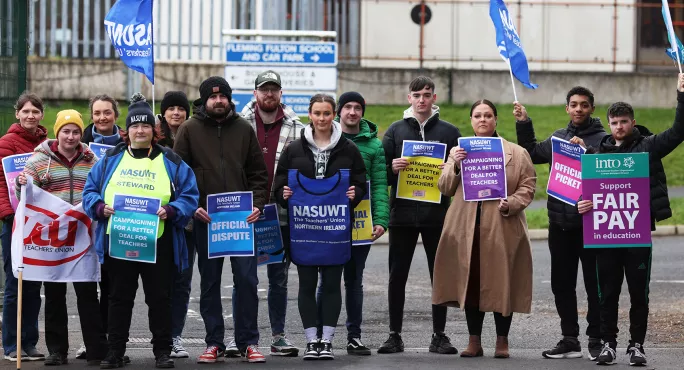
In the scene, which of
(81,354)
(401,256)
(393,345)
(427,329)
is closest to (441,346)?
(393,345)

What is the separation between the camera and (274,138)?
1098 cm

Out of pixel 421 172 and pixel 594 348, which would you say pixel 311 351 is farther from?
pixel 594 348

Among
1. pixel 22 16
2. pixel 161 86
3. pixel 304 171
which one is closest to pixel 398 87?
pixel 161 86

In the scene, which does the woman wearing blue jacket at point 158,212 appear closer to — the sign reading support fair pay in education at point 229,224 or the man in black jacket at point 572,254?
the sign reading support fair pay in education at point 229,224

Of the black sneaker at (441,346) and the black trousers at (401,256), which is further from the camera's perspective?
the black trousers at (401,256)

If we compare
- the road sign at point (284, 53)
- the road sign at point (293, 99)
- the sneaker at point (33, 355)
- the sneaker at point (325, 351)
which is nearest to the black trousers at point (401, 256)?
the sneaker at point (325, 351)

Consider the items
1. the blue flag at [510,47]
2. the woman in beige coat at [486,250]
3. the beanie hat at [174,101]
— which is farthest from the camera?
the blue flag at [510,47]

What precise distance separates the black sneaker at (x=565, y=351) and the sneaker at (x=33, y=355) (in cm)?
384

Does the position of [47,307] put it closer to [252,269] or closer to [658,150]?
[252,269]

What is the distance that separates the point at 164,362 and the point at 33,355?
1.16 m

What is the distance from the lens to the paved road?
33.4ft

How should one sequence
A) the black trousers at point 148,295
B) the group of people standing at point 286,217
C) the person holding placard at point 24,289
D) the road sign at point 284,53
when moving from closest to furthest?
the black trousers at point 148,295, the group of people standing at point 286,217, the person holding placard at point 24,289, the road sign at point 284,53

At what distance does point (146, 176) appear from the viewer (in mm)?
9922

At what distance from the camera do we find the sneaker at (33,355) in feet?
33.9
